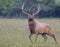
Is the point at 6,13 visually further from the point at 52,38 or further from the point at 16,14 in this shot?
the point at 52,38

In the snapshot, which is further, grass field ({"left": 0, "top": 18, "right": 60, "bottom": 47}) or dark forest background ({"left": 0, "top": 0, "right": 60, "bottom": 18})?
dark forest background ({"left": 0, "top": 0, "right": 60, "bottom": 18})

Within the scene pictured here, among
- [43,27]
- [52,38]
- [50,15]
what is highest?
[43,27]

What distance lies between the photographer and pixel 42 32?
1200 centimetres

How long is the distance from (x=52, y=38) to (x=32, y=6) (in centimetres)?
2862

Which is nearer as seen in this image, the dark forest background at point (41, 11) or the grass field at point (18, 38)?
the grass field at point (18, 38)

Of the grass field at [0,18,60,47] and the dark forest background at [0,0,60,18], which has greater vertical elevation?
the grass field at [0,18,60,47]

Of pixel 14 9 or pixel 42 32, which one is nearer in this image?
pixel 42 32

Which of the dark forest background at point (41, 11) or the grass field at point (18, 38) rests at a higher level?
the grass field at point (18, 38)

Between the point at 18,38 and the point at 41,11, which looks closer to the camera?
the point at 18,38

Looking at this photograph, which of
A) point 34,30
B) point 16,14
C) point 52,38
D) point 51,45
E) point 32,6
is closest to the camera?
point 51,45

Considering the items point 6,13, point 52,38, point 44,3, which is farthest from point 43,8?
point 52,38

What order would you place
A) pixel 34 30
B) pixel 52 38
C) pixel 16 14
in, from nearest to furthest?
pixel 34 30, pixel 52 38, pixel 16 14

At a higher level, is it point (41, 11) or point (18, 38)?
point (18, 38)

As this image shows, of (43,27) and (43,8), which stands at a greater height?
(43,27)
